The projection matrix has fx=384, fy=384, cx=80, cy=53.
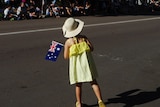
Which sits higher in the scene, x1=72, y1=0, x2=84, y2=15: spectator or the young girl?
the young girl

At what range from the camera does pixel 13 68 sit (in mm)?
8664

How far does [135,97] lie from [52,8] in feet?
52.7

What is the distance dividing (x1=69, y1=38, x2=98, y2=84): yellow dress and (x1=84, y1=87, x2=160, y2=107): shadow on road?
0.73 meters

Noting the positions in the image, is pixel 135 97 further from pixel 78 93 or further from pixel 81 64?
pixel 81 64

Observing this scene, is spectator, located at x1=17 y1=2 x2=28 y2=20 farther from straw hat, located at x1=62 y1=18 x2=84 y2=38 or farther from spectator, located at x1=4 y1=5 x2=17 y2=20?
straw hat, located at x1=62 y1=18 x2=84 y2=38

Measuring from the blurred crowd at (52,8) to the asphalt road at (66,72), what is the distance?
617 cm

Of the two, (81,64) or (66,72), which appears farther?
(66,72)

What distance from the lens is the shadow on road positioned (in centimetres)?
641

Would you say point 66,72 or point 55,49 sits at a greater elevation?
point 55,49

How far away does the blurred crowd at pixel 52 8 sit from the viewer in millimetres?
20094

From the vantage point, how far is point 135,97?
6723 mm

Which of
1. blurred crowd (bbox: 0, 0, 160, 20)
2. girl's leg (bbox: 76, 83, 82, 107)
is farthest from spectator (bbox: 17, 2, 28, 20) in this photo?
girl's leg (bbox: 76, 83, 82, 107)

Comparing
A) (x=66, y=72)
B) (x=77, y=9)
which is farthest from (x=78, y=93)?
(x=77, y=9)

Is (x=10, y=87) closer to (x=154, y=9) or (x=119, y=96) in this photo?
(x=119, y=96)
